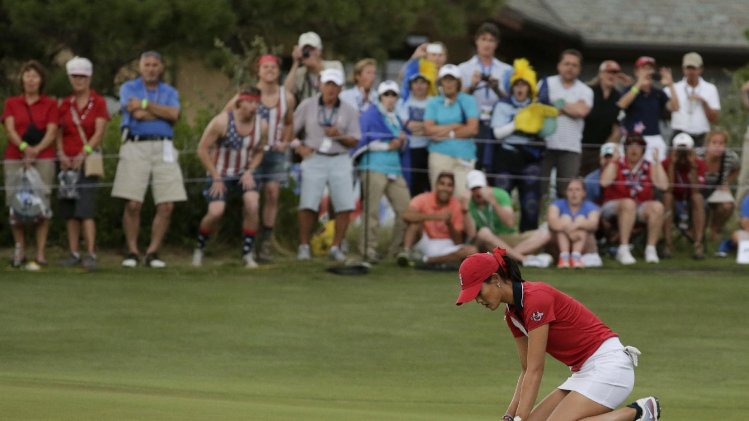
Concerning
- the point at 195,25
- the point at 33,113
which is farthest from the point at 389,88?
the point at 195,25

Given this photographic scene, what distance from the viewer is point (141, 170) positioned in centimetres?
1788

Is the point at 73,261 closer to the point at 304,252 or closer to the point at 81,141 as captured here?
the point at 81,141

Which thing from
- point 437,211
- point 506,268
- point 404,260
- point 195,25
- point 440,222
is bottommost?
point 404,260

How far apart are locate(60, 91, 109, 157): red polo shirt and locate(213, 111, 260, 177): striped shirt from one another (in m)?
1.30

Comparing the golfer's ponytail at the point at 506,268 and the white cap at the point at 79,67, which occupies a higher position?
the white cap at the point at 79,67

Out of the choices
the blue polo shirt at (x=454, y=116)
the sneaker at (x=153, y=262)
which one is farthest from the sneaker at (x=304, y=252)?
the blue polo shirt at (x=454, y=116)

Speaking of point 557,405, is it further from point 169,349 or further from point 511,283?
point 169,349

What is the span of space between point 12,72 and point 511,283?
17.0 metres

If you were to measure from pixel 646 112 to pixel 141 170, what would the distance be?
19.4 ft

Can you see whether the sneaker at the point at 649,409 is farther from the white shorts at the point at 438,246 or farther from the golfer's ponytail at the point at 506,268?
the white shorts at the point at 438,246

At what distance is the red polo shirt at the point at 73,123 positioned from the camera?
17594 millimetres

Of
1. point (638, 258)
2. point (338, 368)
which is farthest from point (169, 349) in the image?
point (638, 258)

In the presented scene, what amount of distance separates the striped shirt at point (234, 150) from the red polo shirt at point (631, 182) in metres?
4.10

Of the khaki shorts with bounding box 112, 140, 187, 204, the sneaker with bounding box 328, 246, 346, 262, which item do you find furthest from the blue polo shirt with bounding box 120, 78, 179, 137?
the sneaker with bounding box 328, 246, 346, 262
